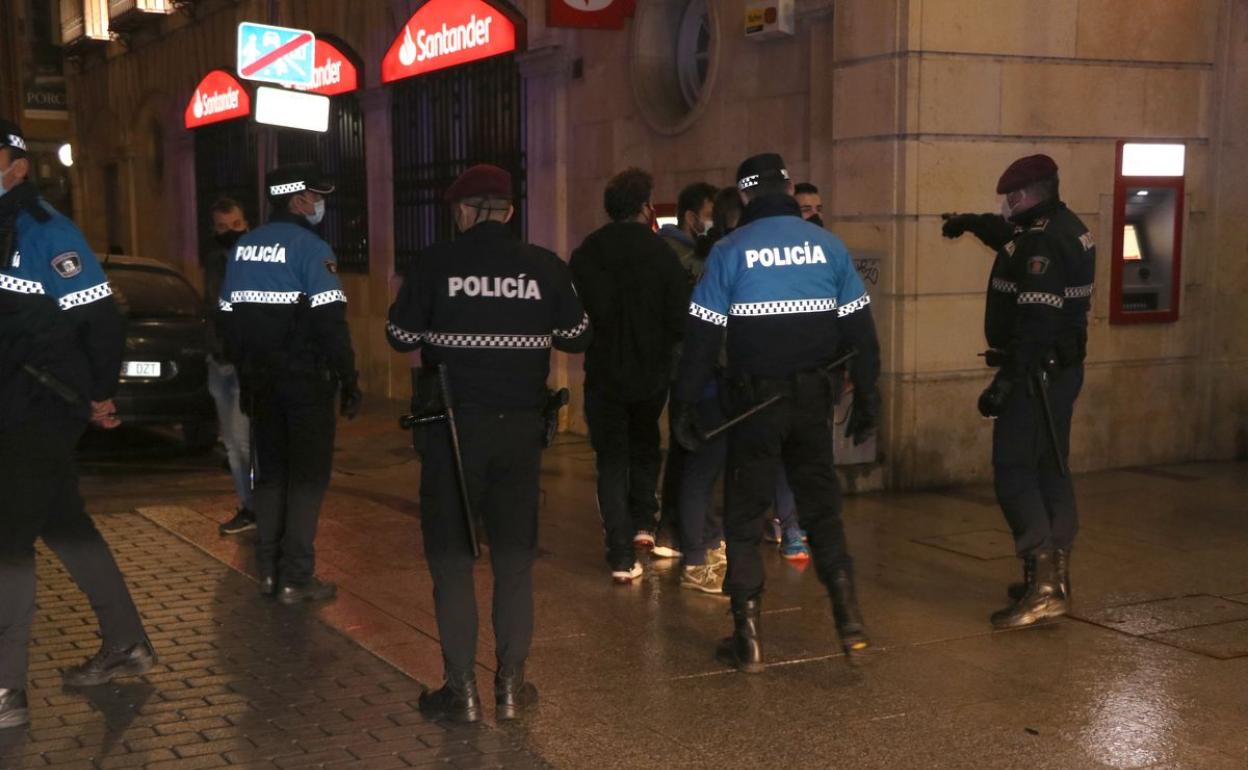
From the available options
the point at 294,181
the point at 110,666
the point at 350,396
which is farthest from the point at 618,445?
the point at 110,666

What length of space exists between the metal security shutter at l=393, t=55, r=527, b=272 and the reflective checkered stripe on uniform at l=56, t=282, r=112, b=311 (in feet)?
26.1

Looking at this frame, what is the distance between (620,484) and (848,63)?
11.9 feet

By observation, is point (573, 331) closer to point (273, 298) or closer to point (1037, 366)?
point (273, 298)

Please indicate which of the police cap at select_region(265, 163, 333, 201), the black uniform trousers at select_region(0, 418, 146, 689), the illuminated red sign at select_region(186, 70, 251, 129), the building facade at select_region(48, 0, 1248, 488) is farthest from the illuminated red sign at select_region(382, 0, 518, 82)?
the black uniform trousers at select_region(0, 418, 146, 689)

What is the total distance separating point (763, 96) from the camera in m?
10.2

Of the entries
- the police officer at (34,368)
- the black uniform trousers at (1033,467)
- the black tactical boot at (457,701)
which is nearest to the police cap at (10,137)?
A: the police officer at (34,368)

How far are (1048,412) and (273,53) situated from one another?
8.55m

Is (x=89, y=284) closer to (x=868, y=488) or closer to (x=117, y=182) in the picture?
(x=868, y=488)

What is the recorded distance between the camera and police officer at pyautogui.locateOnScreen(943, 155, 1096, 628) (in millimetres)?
6207

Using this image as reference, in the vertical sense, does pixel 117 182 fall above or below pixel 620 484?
above

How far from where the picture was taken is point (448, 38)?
12.8 meters

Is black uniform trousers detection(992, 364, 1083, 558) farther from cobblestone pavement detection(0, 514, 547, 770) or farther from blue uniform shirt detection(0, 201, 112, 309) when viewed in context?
blue uniform shirt detection(0, 201, 112, 309)

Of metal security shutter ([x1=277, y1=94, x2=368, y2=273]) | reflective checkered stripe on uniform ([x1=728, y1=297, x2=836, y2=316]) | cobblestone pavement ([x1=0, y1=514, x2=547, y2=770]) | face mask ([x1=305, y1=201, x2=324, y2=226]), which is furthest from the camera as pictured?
metal security shutter ([x1=277, y1=94, x2=368, y2=273])

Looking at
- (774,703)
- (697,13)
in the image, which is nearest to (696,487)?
(774,703)
